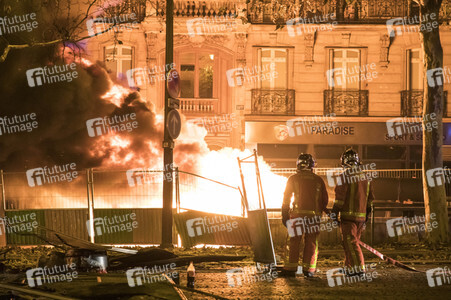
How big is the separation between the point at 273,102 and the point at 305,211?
17797mm

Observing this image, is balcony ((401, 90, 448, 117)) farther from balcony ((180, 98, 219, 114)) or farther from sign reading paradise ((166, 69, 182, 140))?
sign reading paradise ((166, 69, 182, 140))

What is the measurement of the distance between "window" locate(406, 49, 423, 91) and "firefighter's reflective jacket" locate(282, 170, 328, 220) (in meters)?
19.0

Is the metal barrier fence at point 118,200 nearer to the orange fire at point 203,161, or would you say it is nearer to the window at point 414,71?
the orange fire at point 203,161

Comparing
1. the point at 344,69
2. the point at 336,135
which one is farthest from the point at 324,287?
the point at 344,69

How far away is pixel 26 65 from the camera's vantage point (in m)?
21.7

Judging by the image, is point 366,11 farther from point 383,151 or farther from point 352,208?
point 352,208

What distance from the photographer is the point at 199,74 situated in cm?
2711

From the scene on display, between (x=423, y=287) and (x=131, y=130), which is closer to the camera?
(x=423, y=287)

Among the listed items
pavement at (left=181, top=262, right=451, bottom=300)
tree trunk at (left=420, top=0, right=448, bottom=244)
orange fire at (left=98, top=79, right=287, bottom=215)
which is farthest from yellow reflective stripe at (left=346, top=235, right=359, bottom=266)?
orange fire at (left=98, top=79, right=287, bottom=215)

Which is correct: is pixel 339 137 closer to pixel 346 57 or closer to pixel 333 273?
pixel 346 57

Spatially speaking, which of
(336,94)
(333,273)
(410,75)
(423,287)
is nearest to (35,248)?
(333,273)

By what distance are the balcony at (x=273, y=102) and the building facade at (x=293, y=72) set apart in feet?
0.13

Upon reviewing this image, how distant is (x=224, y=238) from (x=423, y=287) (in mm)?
5723

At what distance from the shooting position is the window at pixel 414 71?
27.2 m
